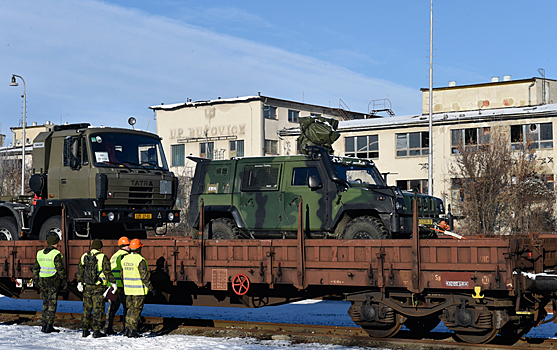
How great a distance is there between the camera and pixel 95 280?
10.5 meters

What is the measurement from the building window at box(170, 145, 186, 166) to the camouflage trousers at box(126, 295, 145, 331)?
4065 centimetres

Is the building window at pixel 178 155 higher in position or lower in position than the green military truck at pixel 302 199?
higher

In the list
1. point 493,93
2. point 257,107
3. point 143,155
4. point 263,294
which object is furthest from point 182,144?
point 263,294

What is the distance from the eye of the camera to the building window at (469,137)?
3572 centimetres

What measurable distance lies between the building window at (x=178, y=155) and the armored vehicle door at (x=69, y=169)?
3718 centimetres

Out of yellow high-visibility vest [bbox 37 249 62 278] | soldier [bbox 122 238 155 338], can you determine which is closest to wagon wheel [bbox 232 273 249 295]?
soldier [bbox 122 238 155 338]

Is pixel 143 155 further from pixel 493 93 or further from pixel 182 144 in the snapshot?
pixel 182 144

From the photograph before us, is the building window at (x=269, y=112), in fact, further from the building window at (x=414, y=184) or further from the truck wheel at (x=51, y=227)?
the truck wheel at (x=51, y=227)

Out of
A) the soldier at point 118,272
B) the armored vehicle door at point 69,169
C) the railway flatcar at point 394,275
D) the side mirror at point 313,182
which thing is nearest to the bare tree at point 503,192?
the side mirror at point 313,182

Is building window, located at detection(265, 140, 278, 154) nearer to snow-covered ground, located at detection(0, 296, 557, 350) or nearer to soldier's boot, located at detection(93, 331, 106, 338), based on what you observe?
snow-covered ground, located at detection(0, 296, 557, 350)

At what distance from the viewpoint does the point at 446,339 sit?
9969 mm

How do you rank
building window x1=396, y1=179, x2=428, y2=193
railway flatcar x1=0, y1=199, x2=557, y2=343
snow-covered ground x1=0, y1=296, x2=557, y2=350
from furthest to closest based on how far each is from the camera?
building window x1=396, y1=179, x2=428, y2=193
snow-covered ground x1=0, y1=296, x2=557, y2=350
railway flatcar x1=0, y1=199, x2=557, y2=343

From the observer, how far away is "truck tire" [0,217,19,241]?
44.9ft

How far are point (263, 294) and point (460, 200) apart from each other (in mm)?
26174
